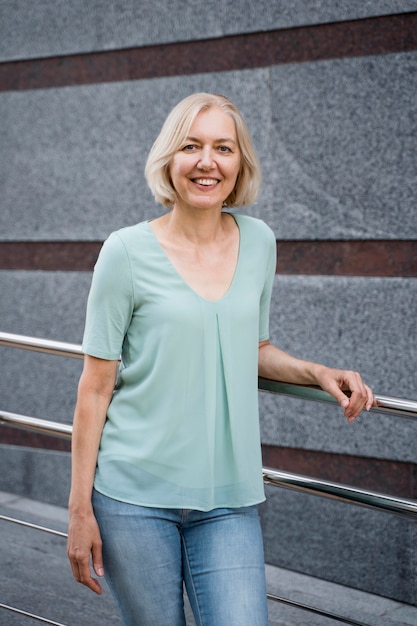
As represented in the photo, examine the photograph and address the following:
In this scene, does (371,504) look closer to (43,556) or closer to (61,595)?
(61,595)

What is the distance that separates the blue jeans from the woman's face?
2.45ft

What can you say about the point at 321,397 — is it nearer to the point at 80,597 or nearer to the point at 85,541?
the point at 85,541

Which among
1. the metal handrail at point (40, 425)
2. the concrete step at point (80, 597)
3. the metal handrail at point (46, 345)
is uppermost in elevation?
the metal handrail at point (46, 345)

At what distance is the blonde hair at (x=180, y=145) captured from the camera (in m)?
2.35

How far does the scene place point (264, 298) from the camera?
8.32 feet

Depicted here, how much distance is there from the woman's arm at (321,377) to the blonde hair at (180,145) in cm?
42

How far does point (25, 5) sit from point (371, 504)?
3956mm

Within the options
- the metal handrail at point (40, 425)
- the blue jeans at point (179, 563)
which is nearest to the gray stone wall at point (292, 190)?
the metal handrail at point (40, 425)

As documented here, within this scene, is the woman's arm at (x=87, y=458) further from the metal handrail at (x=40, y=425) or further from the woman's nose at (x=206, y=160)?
the metal handrail at (x=40, y=425)

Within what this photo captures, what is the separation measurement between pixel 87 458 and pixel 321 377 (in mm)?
612

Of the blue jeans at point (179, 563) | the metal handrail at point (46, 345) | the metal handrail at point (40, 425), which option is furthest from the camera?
the metal handrail at point (40, 425)

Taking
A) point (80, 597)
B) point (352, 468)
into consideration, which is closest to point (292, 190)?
point (352, 468)

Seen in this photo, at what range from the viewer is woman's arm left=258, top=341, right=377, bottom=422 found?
238 centimetres

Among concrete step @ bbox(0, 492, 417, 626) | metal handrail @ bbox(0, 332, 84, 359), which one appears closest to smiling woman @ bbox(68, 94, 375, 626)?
metal handrail @ bbox(0, 332, 84, 359)
